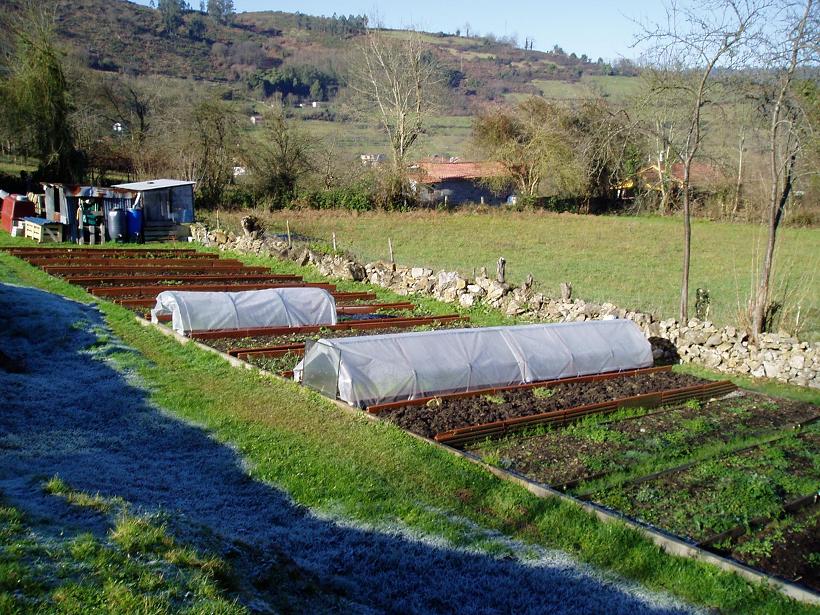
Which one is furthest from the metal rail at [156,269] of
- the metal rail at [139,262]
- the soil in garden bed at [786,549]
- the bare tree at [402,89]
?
the bare tree at [402,89]

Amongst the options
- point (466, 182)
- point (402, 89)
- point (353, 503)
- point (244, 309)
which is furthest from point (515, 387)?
point (466, 182)

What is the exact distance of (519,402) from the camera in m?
10.6

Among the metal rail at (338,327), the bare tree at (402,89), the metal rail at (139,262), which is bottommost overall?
the metal rail at (338,327)

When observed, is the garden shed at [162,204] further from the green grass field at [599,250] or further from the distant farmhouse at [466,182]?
the distant farmhouse at [466,182]

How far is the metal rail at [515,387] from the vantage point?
10078 mm

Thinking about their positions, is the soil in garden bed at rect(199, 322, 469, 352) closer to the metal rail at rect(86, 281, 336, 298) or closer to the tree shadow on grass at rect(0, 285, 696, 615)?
the tree shadow on grass at rect(0, 285, 696, 615)

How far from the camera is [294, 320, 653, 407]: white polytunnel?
10352 mm

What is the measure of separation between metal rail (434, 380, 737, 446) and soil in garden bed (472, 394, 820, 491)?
6.0 inches

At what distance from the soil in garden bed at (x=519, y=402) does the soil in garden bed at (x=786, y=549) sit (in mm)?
3702

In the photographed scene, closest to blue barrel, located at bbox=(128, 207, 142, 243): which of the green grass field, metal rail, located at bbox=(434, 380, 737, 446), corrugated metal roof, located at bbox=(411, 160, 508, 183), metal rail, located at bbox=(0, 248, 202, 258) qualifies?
metal rail, located at bbox=(0, 248, 202, 258)

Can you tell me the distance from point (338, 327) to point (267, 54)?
13008cm

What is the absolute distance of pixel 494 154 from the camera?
167 feet

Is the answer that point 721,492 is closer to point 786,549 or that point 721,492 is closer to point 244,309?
point 786,549

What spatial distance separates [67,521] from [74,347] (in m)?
8.61
